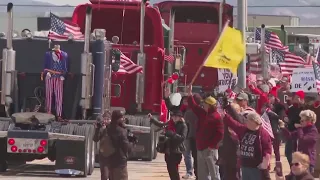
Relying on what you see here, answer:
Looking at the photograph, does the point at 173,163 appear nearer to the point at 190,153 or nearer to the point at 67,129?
the point at 190,153


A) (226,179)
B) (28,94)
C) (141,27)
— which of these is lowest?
(226,179)

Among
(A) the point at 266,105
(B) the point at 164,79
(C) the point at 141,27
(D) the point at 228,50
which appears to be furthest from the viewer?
(B) the point at 164,79

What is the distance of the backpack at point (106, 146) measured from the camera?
14867 millimetres

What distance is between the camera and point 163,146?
16156mm

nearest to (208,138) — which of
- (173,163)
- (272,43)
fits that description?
(173,163)

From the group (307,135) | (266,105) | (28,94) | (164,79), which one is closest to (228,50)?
(266,105)

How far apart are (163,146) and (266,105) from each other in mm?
3143

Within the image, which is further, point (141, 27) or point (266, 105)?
point (141, 27)

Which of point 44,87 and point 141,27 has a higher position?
point 141,27

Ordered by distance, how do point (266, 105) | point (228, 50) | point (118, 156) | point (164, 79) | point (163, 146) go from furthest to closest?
1. point (164, 79)
2. point (266, 105)
3. point (228, 50)
4. point (163, 146)
5. point (118, 156)

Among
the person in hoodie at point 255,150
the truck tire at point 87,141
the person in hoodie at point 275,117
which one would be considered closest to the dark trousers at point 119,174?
the person in hoodie at point 255,150

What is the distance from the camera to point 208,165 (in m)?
16.1

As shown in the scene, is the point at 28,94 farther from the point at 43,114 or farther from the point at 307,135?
the point at 307,135

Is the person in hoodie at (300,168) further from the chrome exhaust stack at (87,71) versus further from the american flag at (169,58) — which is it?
the american flag at (169,58)
